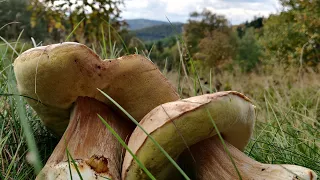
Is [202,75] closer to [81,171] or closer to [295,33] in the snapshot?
[295,33]

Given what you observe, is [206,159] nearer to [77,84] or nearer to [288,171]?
[288,171]

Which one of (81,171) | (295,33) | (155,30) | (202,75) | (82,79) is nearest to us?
(81,171)

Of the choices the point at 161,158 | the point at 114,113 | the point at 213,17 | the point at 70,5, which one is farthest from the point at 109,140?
the point at 213,17

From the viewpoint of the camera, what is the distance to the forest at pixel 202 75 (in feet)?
4.03

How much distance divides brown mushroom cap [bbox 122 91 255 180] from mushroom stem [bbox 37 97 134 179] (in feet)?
0.34

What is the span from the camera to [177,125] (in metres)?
0.81

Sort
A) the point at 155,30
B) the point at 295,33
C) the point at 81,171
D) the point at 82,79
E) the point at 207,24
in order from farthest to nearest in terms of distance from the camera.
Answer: the point at 155,30, the point at 207,24, the point at 295,33, the point at 82,79, the point at 81,171

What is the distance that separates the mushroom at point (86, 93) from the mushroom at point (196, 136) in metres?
0.14

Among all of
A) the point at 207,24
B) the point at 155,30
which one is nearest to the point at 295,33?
the point at 207,24

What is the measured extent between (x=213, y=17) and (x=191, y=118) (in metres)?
23.4

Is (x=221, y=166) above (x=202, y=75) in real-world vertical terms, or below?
above

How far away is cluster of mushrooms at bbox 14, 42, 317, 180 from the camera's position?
33.1 inches

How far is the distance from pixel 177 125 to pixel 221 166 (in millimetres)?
252

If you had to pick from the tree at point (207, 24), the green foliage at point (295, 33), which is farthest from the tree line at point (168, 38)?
the tree at point (207, 24)
